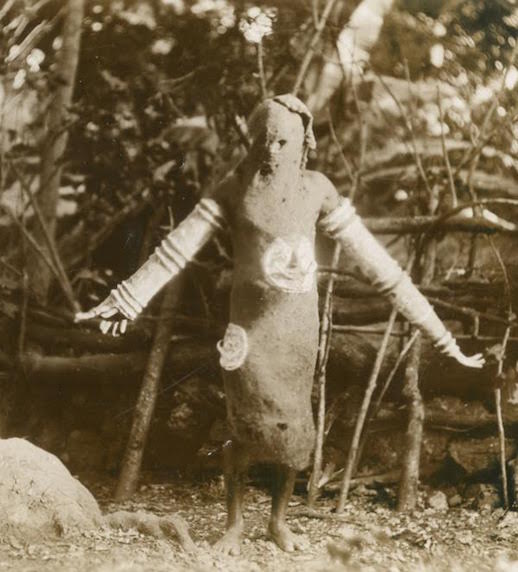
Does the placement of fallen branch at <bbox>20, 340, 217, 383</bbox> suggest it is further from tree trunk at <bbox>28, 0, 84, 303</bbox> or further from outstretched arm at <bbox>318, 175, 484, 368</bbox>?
outstretched arm at <bbox>318, 175, 484, 368</bbox>

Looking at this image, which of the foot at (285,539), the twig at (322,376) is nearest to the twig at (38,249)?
the twig at (322,376)

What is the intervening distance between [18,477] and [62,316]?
788 mm

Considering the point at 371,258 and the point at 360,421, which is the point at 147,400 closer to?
the point at 360,421

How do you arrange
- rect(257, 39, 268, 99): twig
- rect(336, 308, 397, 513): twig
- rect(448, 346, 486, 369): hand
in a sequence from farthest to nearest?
rect(257, 39, 268, 99): twig
rect(336, 308, 397, 513): twig
rect(448, 346, 486, 369): hand

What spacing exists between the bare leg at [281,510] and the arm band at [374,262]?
0.53 metres

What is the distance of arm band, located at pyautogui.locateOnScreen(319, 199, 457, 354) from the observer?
1901 mm

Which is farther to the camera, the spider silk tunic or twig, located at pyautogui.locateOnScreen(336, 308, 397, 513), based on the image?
twig, located at pyautogui.locateOnScreen(336, 308, 397, 513)

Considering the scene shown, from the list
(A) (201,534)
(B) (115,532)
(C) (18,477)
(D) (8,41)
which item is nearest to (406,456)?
(A) (201,534)

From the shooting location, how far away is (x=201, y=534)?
1.94 metres

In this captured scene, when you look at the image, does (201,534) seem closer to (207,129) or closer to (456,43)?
(207,129)

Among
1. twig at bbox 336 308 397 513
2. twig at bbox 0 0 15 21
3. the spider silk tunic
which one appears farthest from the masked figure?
twig at bbox 0 0 15 21

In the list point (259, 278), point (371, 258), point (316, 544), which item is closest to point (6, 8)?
point (259, 278)

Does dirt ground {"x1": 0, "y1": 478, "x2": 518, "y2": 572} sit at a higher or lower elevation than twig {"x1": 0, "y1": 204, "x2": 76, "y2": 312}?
lower

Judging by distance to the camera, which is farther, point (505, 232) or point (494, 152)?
point (494, 152)
